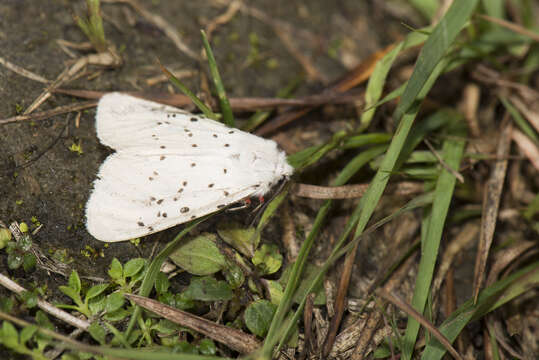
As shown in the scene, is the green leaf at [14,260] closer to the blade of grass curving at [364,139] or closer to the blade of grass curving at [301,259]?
the blade of grass curving at [301,259]

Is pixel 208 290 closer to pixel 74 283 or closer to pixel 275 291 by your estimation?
pixel 275 291

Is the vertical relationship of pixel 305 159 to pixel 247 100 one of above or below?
below

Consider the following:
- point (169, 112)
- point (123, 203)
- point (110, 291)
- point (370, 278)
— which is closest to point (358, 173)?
point (370, 278)

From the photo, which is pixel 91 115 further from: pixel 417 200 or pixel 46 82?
pixel 417 200

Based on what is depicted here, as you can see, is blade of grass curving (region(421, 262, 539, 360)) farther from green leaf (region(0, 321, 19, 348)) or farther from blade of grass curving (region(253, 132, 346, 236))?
green leaf (region(0, 321, 19, 348))

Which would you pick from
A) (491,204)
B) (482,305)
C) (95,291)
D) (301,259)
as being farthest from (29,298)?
(491,204)

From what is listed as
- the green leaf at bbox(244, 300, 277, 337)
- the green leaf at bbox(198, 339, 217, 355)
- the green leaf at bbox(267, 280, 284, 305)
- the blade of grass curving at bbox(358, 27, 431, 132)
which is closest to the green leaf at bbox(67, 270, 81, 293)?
→ the green leaf at bbox(198, 339, 217, 355)
